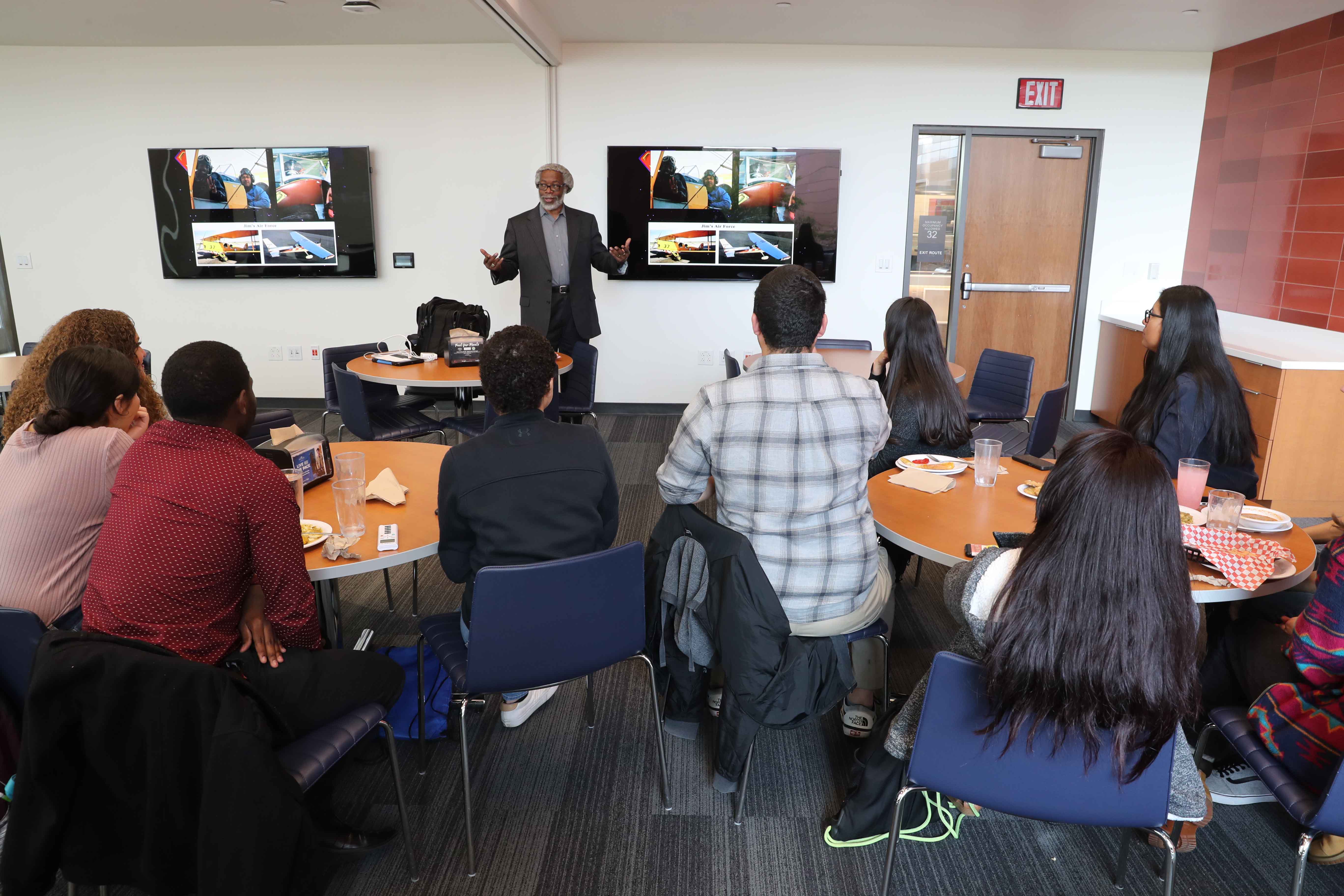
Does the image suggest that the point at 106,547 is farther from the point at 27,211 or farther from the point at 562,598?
the point at 27,211

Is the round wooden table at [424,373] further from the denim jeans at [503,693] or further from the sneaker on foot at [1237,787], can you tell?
the sneaker on foot at [1237,787]

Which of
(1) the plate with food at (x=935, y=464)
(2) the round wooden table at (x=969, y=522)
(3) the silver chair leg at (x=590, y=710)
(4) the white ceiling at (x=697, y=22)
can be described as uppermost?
(4) the white ceiling at (x=697, y=22)

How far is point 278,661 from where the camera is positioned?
71.1 inches

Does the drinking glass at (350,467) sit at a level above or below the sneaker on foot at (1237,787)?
above

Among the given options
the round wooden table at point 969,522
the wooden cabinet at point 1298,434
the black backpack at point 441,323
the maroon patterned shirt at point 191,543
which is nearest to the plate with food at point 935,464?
the round wooden table at point 969,522

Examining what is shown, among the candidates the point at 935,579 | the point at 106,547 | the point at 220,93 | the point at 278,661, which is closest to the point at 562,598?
the point at 278,661

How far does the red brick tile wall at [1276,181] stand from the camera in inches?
192

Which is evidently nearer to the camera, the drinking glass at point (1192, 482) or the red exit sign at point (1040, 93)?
the drinking glass at point (1192, 482)

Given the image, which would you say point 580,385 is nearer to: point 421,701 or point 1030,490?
point 421,701

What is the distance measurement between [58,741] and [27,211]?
21.4 ft

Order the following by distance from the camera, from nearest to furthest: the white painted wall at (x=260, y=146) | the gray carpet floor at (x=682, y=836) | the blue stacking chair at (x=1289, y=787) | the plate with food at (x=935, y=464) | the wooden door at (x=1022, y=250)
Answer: the blue stacking chair at (x=1289, y=787), the gray carpet floor at (x=682, y=836), the plate with food at (x=935, y=464), the white painted wall at (x=260, y=146), the wooden door at (x=1022, y=250)

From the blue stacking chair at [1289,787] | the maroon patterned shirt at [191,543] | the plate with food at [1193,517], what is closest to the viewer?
the blue stacking chair at [1289,787]

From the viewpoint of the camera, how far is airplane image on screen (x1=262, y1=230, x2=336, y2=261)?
20.5 ft

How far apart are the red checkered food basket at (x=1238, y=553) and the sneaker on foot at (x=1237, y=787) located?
592mm
